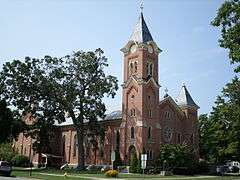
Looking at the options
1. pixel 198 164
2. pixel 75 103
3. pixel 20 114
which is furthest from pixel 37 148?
pixel 198 164

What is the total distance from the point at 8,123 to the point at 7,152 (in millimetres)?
19684

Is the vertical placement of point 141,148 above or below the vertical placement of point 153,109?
below

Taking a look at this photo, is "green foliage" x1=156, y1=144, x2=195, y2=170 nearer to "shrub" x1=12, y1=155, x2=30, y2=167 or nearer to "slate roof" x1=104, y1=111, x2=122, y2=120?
"slate roof" x1=104, y1=111, x2=122, y2=120

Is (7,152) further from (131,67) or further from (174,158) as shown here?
(174,158)

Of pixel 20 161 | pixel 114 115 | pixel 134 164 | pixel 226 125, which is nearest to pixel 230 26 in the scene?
pixel 134 164

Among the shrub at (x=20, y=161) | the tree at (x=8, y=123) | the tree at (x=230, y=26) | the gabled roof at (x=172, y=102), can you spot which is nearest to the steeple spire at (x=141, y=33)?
the gabled roof at (x=172, y=102)

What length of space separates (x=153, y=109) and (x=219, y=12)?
40.8 metres

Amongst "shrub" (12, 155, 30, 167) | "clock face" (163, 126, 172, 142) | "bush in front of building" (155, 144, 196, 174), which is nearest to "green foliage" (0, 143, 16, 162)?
"shrub" (12, 155, 30, 167)

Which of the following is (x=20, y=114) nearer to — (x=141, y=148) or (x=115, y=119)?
(x=115, y=119)

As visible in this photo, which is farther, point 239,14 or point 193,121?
point 193,121

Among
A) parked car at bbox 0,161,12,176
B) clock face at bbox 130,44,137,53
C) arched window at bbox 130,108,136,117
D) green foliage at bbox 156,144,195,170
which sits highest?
clock face at bbox 130,44,137,53

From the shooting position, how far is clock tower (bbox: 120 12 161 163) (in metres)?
58.0

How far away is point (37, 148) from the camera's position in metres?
61.1

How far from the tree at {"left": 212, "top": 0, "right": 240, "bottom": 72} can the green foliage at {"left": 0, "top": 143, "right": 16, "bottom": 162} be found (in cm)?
6132
